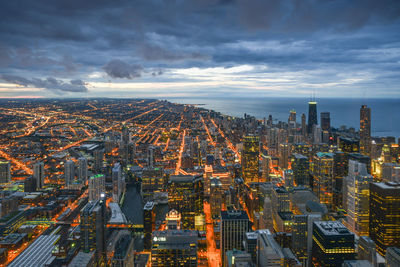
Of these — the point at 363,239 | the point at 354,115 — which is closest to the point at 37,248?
the point at 363,239

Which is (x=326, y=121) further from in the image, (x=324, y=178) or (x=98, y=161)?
(x=98, y=161)

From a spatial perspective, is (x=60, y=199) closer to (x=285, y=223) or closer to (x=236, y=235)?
(x=236, y=235)

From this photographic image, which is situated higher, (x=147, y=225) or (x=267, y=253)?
(x=267, y=253)

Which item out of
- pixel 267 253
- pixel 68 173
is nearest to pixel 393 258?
pixel 267 253

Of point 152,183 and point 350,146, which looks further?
point 350,146

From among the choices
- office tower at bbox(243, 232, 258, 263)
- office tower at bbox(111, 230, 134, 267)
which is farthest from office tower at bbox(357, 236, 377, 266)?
office tower at bbox(111, 230, 134, 267)

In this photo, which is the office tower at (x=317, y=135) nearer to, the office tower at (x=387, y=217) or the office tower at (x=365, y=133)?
the office tower at (x=365, y=133)

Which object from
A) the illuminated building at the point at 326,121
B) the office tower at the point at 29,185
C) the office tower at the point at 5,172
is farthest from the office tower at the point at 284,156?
the office tower at the point at 5,172
